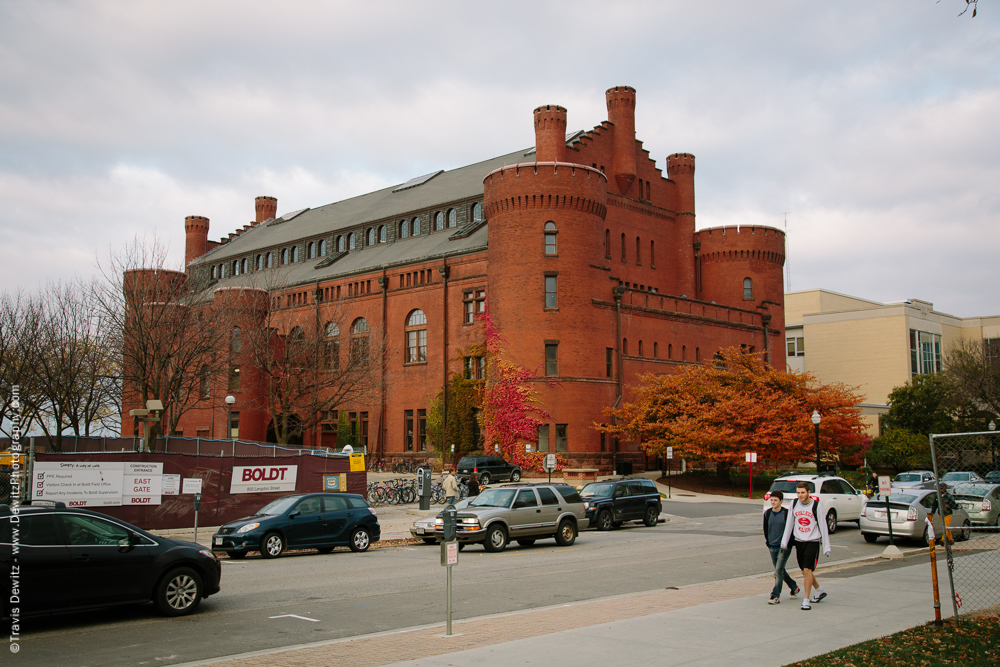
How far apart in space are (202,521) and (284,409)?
68.3ft

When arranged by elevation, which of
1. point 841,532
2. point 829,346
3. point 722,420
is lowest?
point 841,532

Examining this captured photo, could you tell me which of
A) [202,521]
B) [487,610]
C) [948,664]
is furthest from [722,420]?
[948,664]

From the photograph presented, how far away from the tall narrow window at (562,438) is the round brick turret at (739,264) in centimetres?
2083

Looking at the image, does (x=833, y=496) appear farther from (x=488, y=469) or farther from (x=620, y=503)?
(x=488, y=469)

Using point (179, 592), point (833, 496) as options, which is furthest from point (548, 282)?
point (179, 592)

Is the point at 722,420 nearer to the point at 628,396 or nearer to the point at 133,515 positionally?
the point at 628,396

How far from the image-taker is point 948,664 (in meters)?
7.97

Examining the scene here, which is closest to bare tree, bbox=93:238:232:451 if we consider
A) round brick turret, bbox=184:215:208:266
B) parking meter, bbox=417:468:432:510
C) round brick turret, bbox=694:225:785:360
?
parking meter, bbox=417:468:432:510

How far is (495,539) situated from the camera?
2031 centimetres

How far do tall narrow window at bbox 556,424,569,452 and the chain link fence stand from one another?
894 inches

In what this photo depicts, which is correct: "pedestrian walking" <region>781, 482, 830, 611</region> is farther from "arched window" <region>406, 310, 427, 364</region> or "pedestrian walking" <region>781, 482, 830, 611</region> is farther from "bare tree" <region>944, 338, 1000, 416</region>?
"bare tree" <region>944, 338, 1000, 416</region>

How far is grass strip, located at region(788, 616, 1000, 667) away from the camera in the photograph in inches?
320

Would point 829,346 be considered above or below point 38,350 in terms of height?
above

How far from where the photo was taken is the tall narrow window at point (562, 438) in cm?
4834
